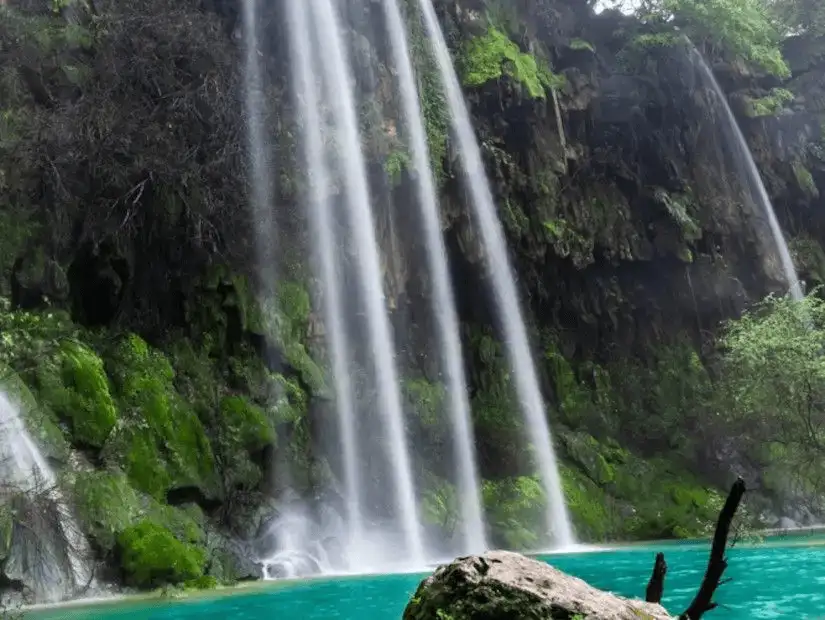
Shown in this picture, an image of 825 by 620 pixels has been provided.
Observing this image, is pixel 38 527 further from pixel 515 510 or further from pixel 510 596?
pixel 515 510

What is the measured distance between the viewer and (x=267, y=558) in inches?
631

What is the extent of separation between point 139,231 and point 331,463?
684 centimetres

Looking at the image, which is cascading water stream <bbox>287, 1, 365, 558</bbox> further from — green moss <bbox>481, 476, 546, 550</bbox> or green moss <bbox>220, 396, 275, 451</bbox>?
green moss <bbox>481, 476, 546, 550</bbox>

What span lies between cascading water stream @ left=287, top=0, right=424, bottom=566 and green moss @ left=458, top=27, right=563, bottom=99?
4.54 m

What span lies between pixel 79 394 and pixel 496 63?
16.5m

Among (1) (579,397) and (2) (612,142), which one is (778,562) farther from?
(2) (612,142)

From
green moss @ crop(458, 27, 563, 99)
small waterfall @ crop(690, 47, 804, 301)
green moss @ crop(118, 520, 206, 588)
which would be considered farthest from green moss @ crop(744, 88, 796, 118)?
green moss @ crop(118, 520, 206, 588)

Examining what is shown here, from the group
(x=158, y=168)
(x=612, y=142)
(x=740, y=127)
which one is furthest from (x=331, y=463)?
(x=740, y=127)

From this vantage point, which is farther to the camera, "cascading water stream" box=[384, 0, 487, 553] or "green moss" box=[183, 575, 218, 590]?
"cascading water stream" box=[384, 0, 487, 553]

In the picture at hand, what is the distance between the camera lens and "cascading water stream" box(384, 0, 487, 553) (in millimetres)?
22703

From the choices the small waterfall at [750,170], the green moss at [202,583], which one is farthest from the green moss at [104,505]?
the small waterfall at [750,170]

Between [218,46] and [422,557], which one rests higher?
[218,46]

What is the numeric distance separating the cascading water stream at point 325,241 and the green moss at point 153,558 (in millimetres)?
5751

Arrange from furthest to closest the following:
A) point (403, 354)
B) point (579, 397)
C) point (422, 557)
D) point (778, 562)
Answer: point (579, 397)
point (403, 354)
point (422, 557)
point (778, 562)
